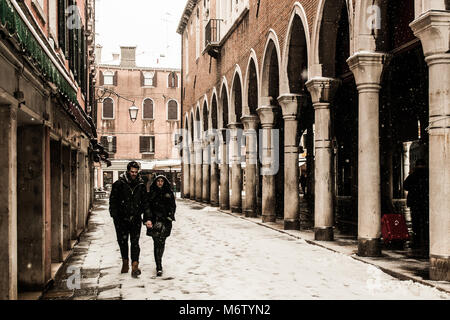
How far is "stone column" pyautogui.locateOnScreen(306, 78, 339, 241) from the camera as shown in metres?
12.1

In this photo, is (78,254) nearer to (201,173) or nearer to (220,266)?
(220,266)

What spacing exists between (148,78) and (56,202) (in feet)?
138

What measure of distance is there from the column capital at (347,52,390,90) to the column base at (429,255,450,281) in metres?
3.51

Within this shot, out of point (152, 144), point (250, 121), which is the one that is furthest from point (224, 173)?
point (152, 144)

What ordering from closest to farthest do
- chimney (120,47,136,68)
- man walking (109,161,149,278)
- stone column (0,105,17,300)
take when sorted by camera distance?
stone column (0,105,17,300), man walking (109,161,149,278), chimney (120,47,136,68)

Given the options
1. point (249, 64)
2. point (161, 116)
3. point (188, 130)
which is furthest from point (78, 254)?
point (161, 116)

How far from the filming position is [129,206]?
26.6 feet

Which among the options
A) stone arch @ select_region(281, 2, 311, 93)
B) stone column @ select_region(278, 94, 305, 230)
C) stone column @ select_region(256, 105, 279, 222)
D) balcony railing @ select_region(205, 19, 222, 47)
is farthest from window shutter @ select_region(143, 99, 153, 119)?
stone column @ select_region(278, 94, 305, 230)

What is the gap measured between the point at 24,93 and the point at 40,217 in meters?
1.67

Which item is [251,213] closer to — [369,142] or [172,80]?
[369,142]

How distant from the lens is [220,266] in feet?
30.1

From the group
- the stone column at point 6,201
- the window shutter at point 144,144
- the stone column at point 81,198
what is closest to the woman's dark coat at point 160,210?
the stone column at point 6,201

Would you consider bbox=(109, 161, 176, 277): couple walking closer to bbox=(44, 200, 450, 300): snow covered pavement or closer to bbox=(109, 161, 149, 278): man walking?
bbox=(109, 161, 149, 278): man walking

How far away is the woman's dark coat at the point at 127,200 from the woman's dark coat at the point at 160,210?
0.14 metres
